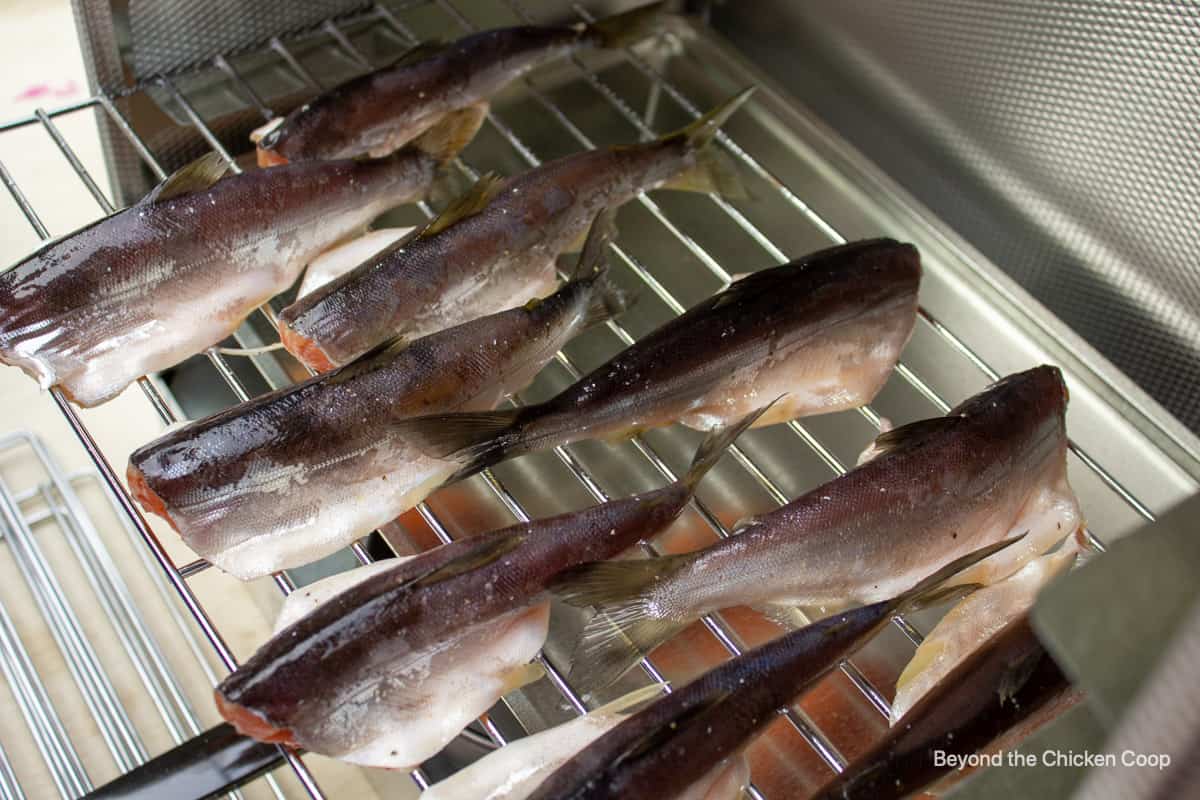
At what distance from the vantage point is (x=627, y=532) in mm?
1124

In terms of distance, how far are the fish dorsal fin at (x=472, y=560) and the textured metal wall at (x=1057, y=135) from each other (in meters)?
0.98

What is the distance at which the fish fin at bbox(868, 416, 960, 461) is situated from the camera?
3.90 feet

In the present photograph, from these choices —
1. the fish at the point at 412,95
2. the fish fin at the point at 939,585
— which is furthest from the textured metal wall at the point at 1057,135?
the fish fin at the point at 939,585

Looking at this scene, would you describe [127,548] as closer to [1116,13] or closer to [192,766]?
[192,766]

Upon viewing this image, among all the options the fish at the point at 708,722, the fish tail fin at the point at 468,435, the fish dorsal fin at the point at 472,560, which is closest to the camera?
the fish at the point at 708,722

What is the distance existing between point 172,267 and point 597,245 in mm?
511

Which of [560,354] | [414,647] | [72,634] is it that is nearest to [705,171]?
[560,354]

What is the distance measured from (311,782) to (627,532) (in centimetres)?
38

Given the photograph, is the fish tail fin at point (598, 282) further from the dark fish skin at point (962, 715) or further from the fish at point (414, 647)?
the dark fish skin at point (962, 715)

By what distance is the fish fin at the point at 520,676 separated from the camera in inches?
41.6

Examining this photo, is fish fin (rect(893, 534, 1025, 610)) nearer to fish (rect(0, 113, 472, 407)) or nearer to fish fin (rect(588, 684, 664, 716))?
fish fin (rect(588, 684, 664, 716))

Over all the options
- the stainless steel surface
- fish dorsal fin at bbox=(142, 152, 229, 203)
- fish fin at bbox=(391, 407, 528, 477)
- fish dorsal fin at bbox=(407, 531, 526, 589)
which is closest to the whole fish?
fish fin at bbox=(391, 407, 528, 477)

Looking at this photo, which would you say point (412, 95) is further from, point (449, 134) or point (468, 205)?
point (468, 205)

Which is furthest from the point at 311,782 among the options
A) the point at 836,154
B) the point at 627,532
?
the point at 836,154
